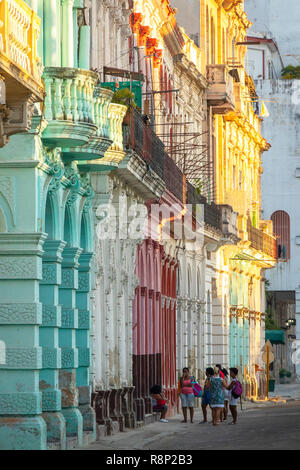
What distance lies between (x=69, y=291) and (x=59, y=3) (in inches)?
187

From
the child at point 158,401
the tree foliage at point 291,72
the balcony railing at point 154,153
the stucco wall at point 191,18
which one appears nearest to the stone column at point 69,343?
the balcony railing at point 154,153

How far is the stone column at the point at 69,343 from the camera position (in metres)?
24.3

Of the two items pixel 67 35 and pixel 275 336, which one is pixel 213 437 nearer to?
pixel 67 35

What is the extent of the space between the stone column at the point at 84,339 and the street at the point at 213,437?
25.2 inches

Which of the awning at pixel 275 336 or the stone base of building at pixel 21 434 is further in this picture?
the awning at pixel 275 336

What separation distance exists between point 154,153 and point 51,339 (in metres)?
9.71

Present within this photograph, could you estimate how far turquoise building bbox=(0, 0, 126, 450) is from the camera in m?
21.4

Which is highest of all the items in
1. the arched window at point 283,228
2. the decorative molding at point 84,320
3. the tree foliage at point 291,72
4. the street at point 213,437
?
the tree foliage at point 291,72

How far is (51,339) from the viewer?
23047 millimetres

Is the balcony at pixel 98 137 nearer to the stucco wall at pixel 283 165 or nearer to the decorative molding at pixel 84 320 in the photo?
the decorative molding at pixel 84 320

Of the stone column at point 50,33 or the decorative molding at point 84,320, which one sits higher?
the stone column at point 50,33

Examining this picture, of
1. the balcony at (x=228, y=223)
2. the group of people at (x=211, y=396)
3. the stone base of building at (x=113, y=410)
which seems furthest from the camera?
the balcony at (x=228, y=223)

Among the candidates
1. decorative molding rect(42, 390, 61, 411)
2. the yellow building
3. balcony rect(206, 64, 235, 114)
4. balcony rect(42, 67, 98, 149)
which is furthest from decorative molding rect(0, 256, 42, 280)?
balcony rect(206, 64, 235, 114)

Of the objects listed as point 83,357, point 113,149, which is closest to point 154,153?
point 113,149
